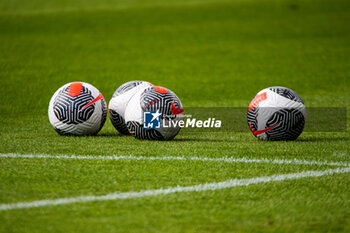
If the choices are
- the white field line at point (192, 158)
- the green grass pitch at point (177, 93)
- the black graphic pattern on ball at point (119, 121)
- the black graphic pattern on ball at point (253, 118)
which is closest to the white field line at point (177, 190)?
the green grass pitch at point (177, 93)

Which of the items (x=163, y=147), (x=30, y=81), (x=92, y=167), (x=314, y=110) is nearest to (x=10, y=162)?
(x=92, y=167)

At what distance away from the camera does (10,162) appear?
6664mm

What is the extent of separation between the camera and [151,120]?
8.34m

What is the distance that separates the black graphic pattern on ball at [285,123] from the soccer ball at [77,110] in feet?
9.24

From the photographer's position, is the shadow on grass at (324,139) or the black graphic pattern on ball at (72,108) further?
the shadow on grass at (324,139)

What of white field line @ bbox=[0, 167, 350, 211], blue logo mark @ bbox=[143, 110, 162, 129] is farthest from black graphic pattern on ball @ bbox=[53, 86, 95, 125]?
white field line @ bbox=[0, 167, 350, 211]

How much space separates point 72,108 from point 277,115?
10.7ft

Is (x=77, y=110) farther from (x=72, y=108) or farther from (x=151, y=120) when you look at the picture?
(x=151, y=120)

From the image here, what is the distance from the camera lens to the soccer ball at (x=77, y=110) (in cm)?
884

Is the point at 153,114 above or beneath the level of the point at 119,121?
above

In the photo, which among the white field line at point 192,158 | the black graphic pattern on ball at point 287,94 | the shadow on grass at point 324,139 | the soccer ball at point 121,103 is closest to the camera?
the white field line at point 192,158

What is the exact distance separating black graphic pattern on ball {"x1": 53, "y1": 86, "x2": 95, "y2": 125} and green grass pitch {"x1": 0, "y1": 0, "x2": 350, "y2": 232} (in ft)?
1.09

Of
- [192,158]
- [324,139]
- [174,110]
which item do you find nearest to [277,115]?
[324,139]

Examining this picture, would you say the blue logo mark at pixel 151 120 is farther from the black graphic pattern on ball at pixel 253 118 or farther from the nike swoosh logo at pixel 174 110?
the black graphic pattern on ball at pixel 253 118
